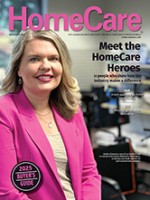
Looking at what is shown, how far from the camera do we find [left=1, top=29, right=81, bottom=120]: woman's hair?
136 centimetres

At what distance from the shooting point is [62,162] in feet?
4.56

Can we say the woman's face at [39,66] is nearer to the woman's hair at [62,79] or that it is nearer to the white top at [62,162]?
the woman's hair at [62,79]

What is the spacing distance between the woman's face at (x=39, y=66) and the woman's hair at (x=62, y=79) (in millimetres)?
23

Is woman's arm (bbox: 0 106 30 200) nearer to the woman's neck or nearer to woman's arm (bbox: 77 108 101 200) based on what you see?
the woman's neck

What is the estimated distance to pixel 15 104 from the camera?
1.36m

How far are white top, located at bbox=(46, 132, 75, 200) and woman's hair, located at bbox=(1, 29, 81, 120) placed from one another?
143mm

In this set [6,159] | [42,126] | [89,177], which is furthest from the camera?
[89,177]

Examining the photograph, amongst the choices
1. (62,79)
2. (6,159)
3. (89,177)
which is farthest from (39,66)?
(89,177)

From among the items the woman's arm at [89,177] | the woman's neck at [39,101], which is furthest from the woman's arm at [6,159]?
the woman's arm at [89,177]

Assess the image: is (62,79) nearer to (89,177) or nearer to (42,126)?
(42,126)

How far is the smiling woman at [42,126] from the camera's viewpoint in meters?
1.29

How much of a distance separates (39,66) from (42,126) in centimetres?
28

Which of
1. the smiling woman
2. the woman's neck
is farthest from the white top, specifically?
the woman's neck

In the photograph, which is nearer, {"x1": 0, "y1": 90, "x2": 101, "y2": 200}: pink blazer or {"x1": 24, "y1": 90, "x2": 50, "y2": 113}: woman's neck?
{"x1": 0, "y1": 90, "x2": 101, "y2": 200}: pink blazer
